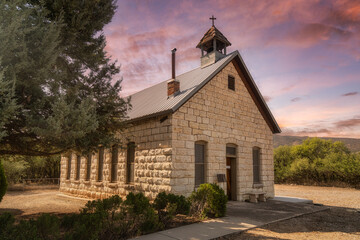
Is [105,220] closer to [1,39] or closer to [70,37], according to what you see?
[1,39]

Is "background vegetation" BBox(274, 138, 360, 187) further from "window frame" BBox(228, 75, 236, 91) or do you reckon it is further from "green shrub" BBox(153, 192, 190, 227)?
"green shrub" BBox(153, 192, 190, 227)

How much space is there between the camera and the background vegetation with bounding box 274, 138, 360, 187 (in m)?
23.4

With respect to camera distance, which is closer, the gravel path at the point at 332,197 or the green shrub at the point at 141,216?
the green shrub at the point at 141,216

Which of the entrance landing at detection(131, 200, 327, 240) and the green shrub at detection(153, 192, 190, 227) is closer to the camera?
the entrance landing at detection(131, 200, 327, 240)

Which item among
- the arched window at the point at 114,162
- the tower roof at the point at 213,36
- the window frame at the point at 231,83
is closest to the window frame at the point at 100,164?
the arched window at the point at 114,162

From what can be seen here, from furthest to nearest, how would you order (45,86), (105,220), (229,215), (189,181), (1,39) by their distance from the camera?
(189,181)
(229,215)
(45,86)
(105,220)
(1,39)

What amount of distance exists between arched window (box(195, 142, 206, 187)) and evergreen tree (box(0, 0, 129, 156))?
396 centimetres

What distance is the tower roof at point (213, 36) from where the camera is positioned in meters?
15.0

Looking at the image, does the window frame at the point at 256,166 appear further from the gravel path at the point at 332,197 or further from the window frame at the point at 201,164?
the window frame at the point at 201,164

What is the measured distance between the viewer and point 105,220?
6.27 meters

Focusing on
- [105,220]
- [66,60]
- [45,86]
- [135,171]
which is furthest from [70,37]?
[135,171]

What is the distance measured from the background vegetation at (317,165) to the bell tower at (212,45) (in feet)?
55.3

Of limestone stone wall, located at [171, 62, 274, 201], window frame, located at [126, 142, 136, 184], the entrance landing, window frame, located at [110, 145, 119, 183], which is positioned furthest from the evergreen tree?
window frame, located at [110, 145, 119, 183]

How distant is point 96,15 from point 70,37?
116 cm
